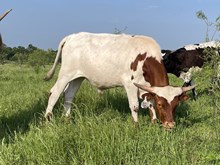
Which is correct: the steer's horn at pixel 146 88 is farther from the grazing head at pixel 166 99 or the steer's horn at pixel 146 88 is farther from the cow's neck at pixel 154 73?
the cow's neck at pixel 154 73

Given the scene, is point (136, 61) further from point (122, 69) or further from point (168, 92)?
point (168, 92)

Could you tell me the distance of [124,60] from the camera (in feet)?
23.4

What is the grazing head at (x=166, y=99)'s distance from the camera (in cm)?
632

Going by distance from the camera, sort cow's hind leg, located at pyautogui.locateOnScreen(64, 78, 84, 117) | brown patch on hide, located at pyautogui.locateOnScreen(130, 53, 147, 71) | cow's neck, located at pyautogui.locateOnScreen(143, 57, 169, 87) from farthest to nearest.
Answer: cow's hind leg, located at pyautogui.locateOnScreen(64, 78, 84, 117) → brown patch on hide, located at pyautogui.locateOnScreen(130, 53, 147, 71) → cow's neck, located at pyautogui.locateOnScreen(143, 57, 169, 87)

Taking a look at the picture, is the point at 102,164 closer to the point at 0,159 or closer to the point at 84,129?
the point at 84,129

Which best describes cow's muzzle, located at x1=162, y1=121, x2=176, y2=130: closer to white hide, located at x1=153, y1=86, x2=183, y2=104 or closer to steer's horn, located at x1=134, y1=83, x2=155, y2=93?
white hide, located at x1=153, y1=86, x2=183, y2=104

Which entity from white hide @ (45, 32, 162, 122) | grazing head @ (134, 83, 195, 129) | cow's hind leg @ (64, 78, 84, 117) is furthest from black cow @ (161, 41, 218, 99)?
grazing head @ (134, 83, 195, 129)

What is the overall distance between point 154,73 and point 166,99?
735 mm

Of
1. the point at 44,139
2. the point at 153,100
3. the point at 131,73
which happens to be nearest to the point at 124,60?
the point at 131,73

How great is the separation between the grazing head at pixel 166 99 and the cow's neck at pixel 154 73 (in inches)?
12.3

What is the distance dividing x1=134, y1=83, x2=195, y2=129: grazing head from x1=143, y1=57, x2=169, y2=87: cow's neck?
31 cm

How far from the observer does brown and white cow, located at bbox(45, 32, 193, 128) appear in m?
6.59

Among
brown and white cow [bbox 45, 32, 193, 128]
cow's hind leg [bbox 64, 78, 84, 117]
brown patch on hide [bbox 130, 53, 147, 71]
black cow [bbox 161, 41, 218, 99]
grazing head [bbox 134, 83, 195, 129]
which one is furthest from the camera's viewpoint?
black cow [bbox 161, 41, 218, 99]

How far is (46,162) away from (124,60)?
3437 millimetres
